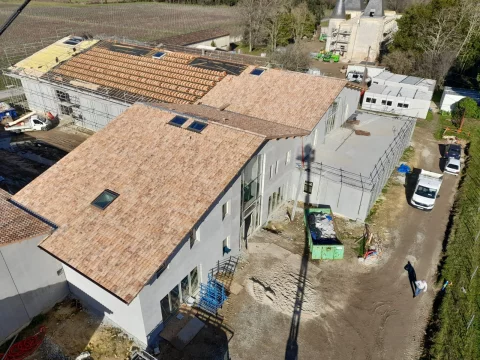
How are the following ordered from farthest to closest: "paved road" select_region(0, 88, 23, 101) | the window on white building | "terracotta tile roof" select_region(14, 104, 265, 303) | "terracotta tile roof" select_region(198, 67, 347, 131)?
"paved road" select_region(0, 88, 23, 101) < "terracotta tile roof" select_region(198, 67, 347, 131) < the window on white building < "terracotta tile roof" select_region(14, 104, 265, 303)

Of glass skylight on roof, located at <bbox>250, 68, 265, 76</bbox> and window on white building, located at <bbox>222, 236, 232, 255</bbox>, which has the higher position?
glass skylight on roof, located at <bbox>250, 68, 265, 76</bbox>

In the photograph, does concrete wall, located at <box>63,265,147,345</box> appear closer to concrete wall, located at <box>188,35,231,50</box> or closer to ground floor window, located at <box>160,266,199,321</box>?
ground floor window, located at <box>160,266,199,321</box>

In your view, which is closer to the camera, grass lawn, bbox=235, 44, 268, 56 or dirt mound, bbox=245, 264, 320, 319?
dirt mound, bbox=245, 264, 320, 319

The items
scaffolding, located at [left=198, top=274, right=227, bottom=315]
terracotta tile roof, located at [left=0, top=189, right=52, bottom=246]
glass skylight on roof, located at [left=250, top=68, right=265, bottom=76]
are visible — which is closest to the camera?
terracotta tile roof, located at [left=0, top=189, right=52, bottom=246]

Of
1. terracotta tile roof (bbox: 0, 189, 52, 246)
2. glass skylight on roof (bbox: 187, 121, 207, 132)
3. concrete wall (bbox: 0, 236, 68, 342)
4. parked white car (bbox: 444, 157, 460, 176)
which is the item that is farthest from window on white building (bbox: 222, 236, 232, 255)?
parked white car (bbox: 444, 157, 460, 176)

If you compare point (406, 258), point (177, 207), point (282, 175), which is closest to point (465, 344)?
point (406, 258)

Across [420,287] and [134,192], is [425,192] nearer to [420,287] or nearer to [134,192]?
[420,287]

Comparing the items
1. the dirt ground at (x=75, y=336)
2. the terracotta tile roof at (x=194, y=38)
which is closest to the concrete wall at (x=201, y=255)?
the dirt ground at (x=75, y=336)

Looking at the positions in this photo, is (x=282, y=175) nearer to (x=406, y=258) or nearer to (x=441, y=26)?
(x=406, y=258)

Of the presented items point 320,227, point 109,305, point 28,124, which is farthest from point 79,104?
point 320,227
